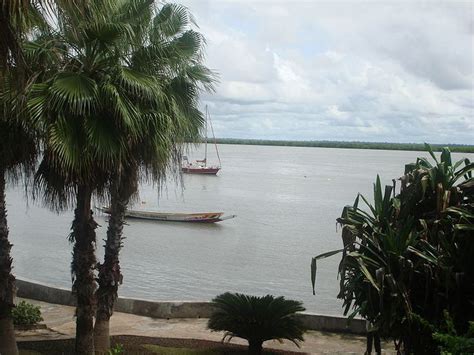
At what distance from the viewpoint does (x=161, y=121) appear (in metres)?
9.95

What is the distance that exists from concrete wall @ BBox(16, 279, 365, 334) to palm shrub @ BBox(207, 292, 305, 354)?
83.8 inches

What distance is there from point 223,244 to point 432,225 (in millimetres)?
31533

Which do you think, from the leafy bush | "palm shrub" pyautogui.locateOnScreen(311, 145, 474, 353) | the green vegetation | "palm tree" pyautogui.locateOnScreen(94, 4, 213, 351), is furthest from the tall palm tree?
"palm shrub" pyautogui.locateOnScreen(311, 145, 474, 353)

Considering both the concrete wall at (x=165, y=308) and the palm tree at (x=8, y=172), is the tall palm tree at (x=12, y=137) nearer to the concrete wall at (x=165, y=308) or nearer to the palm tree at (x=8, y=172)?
the palm tree at (x=8, y=172)

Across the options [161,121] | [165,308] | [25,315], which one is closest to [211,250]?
[165,308]

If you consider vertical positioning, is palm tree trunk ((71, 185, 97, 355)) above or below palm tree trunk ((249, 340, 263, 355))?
above

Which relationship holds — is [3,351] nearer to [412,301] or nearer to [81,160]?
[81,160]

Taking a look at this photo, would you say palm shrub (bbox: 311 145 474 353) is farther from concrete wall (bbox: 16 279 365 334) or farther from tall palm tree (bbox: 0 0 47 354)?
tall palm tree (bbox: 0 0 47 354)

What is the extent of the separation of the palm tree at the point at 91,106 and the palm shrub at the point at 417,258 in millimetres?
3385

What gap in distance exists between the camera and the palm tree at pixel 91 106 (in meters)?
9.16

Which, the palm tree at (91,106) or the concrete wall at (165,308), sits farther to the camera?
the concrete wall at (165,308)

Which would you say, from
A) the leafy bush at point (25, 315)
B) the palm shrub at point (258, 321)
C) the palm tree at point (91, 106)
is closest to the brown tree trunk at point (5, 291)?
the palm tree at point (91, 106)

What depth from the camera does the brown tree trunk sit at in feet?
34.4

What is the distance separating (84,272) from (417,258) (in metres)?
5.38
